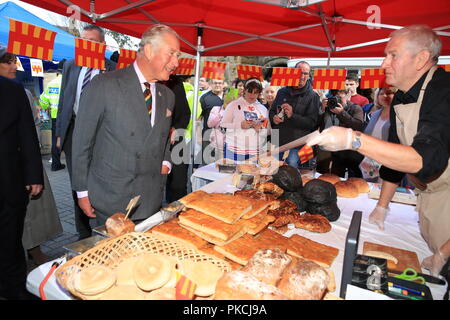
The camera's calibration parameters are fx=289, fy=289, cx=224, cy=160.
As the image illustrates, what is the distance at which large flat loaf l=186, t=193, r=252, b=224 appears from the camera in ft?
5.73

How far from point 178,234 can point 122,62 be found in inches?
158

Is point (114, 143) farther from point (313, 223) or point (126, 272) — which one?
point (313, 223)

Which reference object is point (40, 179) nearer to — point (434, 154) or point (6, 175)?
point (6, 175)

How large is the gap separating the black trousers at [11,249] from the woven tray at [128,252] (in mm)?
1581

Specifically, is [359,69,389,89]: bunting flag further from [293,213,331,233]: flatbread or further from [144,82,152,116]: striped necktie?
[144,82,152,116]: striped necktie

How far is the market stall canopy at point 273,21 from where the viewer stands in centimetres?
395

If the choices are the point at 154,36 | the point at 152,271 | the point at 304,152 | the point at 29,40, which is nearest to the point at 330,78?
the point at 304,152

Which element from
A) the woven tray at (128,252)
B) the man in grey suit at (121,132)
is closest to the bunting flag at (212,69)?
the man in grey suit at (121,132)

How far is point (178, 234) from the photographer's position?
1699 millimetres

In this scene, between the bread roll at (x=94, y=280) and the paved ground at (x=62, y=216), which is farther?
the paved ground at (x=62, y=216)

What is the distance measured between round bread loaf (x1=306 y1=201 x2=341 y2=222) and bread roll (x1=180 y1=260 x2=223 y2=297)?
4.83 ft

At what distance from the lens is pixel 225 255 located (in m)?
1.57

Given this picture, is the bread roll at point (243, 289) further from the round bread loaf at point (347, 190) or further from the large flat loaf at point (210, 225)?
the round bread loaf at point (347, 190)
